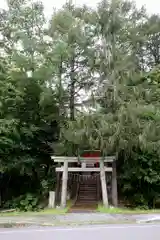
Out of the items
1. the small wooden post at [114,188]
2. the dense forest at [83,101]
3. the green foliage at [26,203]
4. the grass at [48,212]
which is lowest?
the grass at [48,212]

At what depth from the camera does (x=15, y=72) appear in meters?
18.0

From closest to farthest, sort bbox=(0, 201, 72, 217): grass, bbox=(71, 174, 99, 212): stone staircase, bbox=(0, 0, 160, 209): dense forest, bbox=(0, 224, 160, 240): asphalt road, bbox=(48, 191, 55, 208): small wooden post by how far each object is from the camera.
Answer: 1. bbox=(0, 224, 160, 240): asphalt road
2. bbox=(0, 201, 72, 217): grass
3. bbox=(0, 0, 160, 209): dense forest
4. bbox=(48, 191, 55, 208): small wooden post
5. bbox=(71, 174, 99, 212): stone staircase

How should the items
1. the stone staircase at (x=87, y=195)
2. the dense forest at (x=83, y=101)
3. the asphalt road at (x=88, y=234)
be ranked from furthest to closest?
the stone staircase at (x=87, y=195) → the dense forest at (x=83, y=101) → the asphalt road at (x=88, y=234)

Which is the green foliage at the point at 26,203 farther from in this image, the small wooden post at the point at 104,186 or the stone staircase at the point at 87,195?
the small wooden post at the point at 104,186

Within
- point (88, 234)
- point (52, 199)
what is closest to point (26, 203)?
point (52, 199)

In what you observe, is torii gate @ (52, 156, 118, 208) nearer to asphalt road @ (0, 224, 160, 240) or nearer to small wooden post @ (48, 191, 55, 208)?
small wooden post @ (48, 191, 55, 208)

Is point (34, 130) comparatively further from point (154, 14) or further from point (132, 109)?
point (154, 14)

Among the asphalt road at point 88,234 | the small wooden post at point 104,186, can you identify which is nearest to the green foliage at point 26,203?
the small wooden post at point 104,186

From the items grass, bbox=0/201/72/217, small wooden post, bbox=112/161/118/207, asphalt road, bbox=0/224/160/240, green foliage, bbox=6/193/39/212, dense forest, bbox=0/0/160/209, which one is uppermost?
dense forest, bbox=0/0/160/209

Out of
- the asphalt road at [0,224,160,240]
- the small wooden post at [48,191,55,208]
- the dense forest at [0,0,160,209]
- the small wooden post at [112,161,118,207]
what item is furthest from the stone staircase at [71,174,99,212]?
the asphalt road at [0,224,160,240]

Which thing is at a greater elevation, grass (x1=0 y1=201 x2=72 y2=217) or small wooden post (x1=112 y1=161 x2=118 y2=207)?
small wooden post (x1=112 y1=161 x2=118 y2=207)

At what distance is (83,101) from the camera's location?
1909 cm

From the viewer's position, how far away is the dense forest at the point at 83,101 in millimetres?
16609

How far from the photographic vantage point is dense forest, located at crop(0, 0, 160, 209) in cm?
1661
